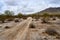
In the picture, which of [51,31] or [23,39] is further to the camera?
[51,31]

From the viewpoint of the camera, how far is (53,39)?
659 inches

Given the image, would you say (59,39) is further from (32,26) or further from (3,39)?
(32,26)

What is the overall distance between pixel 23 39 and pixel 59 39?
12.1 ft

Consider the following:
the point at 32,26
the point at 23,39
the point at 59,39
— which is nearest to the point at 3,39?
the point at 23,39

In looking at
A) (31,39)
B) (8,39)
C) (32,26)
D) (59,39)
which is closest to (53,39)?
(59,39)

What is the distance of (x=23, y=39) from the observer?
609 inches

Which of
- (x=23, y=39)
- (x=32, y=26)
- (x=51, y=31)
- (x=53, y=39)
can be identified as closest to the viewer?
(x=23, y=39)

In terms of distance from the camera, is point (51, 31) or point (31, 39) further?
point (51, 31)

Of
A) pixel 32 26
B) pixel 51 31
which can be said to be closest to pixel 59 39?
pixel 51 31

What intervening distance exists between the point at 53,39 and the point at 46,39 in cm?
82

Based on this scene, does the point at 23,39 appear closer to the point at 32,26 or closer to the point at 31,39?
the point at 31,39

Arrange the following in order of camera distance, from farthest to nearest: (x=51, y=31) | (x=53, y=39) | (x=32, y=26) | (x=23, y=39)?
(x=32, y=26) < (x=51, y=31) < (x=53, y=39) < (x=23, y=39)

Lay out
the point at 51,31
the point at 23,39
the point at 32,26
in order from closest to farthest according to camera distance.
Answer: the point at 23,39 < the point at 51,31 < the point at 32,26

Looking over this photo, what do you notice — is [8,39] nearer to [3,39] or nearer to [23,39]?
[3,39]
